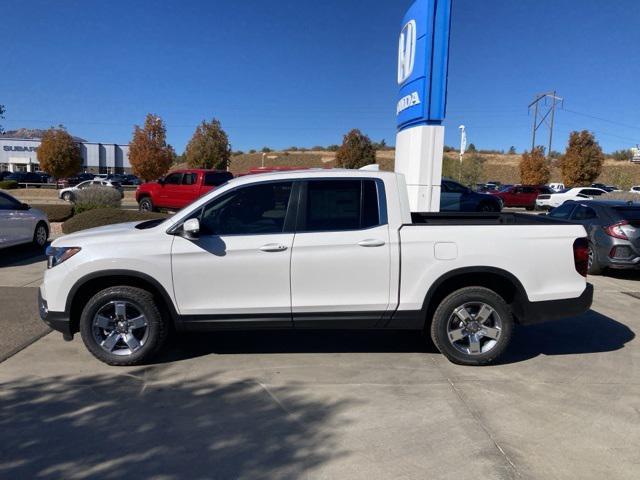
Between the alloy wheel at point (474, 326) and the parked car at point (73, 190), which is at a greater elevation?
the parked car at point (73, 190)

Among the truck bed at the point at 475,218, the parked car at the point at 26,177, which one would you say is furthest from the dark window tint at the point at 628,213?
the parked car at the point at 26,177

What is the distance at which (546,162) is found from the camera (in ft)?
158

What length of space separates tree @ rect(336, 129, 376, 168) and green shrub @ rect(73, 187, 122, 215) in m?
29.9

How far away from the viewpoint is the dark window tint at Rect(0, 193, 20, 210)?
9.60 m

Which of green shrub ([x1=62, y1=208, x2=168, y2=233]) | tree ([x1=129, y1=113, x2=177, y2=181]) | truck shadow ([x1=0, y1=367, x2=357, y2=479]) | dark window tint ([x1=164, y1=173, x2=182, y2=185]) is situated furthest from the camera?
tree ([x1=129, y1=113, x2=177, y2=181])

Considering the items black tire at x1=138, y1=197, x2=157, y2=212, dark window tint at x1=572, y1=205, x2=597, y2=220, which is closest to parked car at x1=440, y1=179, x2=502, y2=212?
dark window tint at x1=572, y1=205, x2=597, y2=220

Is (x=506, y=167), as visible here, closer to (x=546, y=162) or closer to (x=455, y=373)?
(x=546, y=162)

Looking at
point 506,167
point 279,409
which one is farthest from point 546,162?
point 279,409

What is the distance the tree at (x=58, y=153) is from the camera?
43906 mm

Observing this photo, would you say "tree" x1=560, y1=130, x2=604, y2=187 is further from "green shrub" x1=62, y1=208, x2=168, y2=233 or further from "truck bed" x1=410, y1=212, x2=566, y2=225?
"truck bed" x1=410, y1=212, x2=566, y2=225

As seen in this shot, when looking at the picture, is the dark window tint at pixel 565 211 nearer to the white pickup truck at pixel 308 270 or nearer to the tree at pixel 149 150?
the white pickup truck at pixel 308 270

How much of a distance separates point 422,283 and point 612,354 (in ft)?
7.85

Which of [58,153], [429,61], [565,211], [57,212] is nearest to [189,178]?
[57,212]

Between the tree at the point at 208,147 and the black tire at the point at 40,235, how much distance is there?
101 feet
